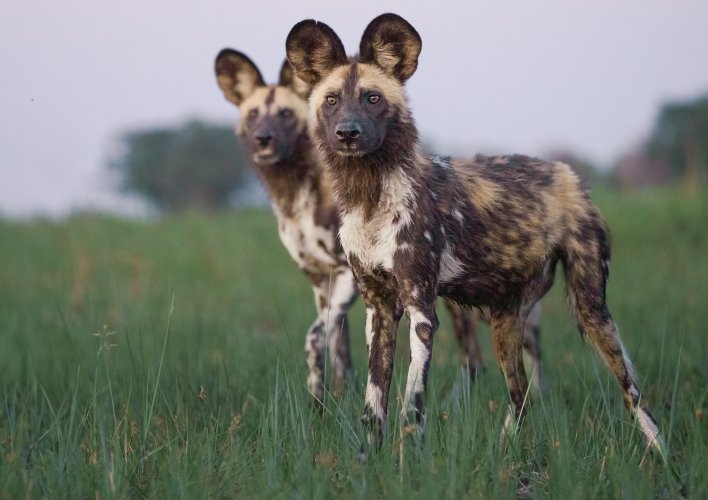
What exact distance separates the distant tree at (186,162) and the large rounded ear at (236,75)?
19086 mm

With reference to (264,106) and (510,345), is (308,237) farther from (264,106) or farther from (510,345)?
(510,345)

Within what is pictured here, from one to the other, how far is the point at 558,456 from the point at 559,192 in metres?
1.56

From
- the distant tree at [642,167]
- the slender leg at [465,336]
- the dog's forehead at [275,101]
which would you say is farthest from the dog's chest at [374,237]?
the distant tree at [642,167]

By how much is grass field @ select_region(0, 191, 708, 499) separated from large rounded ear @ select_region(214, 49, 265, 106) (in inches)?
58.8

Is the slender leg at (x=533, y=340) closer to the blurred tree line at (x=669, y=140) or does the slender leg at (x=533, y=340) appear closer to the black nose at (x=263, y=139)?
the black nose at (x=263, y=139)

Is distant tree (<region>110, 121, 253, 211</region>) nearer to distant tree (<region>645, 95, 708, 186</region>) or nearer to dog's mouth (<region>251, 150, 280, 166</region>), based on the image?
distant tree (<region>645, 95, 708, 186</region>)

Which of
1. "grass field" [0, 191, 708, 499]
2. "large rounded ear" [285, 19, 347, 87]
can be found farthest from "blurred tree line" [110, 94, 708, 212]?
"large rounded ear" [285, 19, 347, 87]

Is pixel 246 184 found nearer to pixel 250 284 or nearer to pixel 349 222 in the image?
pixel 250 284

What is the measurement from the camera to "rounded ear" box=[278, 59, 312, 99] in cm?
590

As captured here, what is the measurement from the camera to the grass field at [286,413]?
316 centimetres

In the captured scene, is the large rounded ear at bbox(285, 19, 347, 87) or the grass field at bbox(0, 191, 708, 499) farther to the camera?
the large rounded ear at bbox(285, 19, 347, 87)

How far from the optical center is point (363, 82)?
388cm

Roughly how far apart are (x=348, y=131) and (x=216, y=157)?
24696mm

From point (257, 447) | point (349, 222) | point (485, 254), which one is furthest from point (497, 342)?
point (257, 447)
